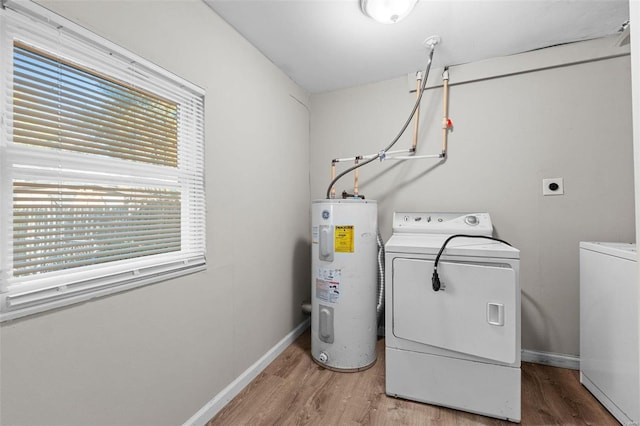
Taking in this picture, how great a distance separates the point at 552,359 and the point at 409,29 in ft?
7.96

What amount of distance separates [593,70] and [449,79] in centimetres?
87

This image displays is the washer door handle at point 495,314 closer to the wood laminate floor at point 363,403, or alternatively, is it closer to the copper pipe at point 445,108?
the wood laminate floor at point 363,403

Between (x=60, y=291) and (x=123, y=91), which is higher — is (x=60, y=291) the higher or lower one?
the lower one

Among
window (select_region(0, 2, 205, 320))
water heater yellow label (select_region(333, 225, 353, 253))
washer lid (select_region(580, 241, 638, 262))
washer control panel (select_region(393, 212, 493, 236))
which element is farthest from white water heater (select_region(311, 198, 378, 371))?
washer lid (select_region(580, 241, 638, 262))

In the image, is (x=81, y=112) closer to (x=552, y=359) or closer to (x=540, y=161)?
(x=540, y=161)

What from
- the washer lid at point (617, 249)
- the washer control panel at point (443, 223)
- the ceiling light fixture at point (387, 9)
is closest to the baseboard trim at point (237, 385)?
the washer control panel at point (443, 223)

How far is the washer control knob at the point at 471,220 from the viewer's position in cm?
195

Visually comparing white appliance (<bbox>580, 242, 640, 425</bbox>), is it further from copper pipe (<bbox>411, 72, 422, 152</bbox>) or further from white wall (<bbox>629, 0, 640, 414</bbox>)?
copper pipe (<bbox>411, 72, 422, 152</bbox>)

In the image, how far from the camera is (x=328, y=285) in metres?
1.86

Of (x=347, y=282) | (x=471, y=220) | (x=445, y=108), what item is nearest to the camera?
(x=347, y=282)

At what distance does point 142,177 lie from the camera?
1147 mm

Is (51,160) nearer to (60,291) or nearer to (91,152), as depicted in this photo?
(91,152)

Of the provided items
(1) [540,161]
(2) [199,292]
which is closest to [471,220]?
(1) [540,161]

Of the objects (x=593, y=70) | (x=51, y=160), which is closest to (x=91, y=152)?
(x=51, y=160)
